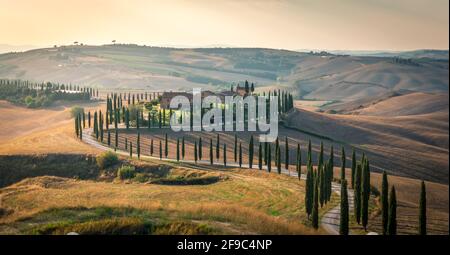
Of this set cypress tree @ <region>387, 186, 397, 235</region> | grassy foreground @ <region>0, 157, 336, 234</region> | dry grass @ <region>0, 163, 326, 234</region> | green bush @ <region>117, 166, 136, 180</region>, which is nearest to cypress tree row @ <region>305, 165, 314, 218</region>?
dry grass @ <region>0, 163, 326, 234</region>

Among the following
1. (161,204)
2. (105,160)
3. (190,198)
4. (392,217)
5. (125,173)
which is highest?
(161,204)

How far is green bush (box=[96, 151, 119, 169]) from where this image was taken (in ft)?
262

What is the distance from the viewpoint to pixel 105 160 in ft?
263

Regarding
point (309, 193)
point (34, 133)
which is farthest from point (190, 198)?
point (34, 133)

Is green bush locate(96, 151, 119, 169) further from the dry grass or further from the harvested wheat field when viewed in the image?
the dry grass

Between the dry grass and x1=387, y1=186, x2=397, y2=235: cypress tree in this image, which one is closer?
the dry grass

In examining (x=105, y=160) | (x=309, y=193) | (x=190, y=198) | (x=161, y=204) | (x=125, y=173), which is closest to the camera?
(x=161, y=204)

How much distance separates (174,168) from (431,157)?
70323 millimetres

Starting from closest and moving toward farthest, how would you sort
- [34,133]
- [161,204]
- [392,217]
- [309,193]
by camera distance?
[392,217]
[161,204]
[309,193]
[34,133]

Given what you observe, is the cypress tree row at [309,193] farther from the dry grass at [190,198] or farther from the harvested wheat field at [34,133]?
the harvested wheat field at [34,133]

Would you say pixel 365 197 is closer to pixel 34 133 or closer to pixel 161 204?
pixel 161 204

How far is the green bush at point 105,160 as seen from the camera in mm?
79938

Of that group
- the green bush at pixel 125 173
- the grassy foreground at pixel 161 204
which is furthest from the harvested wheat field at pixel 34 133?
the grassy foreground at pixel 161 204

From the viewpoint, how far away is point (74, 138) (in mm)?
102062
